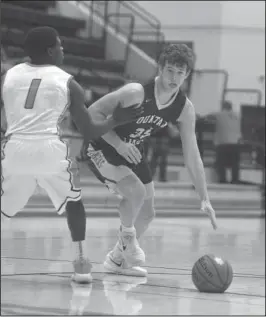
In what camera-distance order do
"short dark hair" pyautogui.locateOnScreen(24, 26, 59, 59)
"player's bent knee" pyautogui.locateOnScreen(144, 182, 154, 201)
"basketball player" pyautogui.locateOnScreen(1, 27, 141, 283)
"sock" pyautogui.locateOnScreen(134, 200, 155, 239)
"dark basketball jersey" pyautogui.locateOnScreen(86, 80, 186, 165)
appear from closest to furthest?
1. "short dark hair" pyautogui.locateOnScreen(24, 26, 59, 59)
2. "basketball player" pyautogui.locateOnScreen(1, 27, 141, 283)
3. "dark basketball jersey" pyautogui.locateOnScreen(86, 80, 186, 165)
4. "player's bent knee" pyautogui.locateOnScreen(144, 182, 154, 201)
5. "sock" pyautogui.locateOnScreen(134, 200, 155, 239)

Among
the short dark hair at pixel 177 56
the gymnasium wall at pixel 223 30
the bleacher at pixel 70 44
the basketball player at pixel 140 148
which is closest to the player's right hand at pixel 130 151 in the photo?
the basketball player at pixel 140 148

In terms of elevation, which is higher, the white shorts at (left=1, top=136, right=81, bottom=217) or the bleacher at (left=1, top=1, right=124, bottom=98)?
the bleacher at (left=1, top=1, right=124, bottom=98)

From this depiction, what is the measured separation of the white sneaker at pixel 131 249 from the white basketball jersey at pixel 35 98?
4.03 ft

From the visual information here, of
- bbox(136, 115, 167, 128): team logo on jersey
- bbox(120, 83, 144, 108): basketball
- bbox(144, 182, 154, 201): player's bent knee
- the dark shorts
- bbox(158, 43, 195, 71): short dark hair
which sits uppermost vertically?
bbox(158, 43, 195, 71): short dark hair

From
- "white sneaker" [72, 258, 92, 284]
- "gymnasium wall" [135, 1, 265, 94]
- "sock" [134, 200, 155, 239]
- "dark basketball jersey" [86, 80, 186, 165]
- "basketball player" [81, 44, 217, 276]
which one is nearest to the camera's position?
"basketball player" [81, 44, 217, 276]

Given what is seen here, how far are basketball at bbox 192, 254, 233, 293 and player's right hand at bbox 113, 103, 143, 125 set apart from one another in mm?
1525

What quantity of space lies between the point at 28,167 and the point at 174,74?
62 cm

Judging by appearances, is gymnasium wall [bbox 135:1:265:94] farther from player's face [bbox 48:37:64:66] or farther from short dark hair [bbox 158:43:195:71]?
player's face [bbox 48:37:64:66]

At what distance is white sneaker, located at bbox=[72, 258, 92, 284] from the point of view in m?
4.35

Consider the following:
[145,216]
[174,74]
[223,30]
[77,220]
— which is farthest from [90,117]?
[223,30]

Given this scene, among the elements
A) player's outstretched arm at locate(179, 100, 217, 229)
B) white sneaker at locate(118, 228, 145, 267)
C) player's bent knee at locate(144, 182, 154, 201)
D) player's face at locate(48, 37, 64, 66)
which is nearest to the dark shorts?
player's bent knee at locate(144, 182, 154, 201)

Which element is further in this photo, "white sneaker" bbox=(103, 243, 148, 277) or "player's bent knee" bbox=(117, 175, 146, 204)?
"white sneaker" bbox=(103, 243, 148, 277)

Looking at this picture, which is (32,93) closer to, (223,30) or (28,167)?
(28,167)

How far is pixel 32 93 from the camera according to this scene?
3.50 metres
